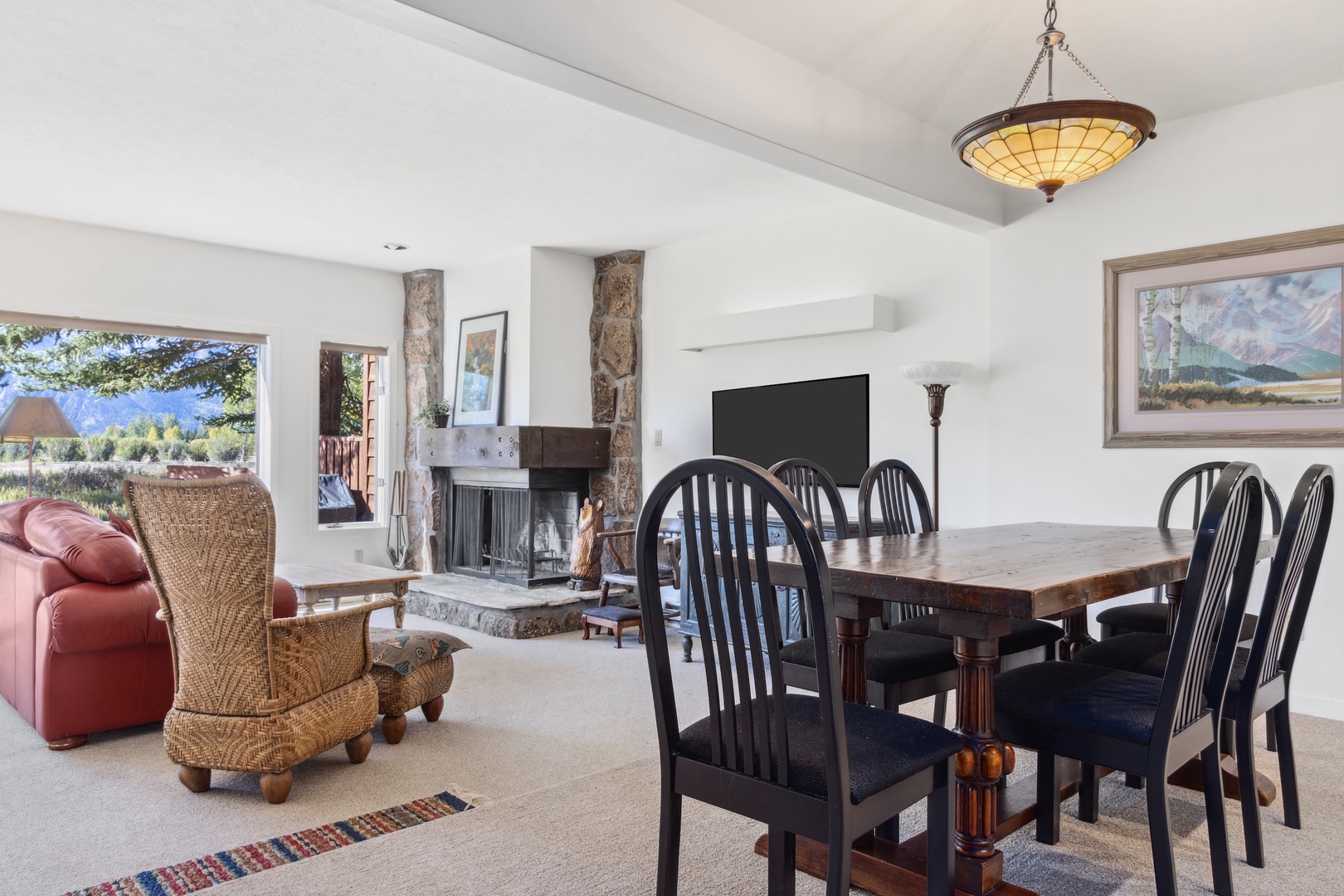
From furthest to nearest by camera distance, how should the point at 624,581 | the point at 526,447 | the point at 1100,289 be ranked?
the point at 526,447 → the point at 624,581 → the point at 1100,289

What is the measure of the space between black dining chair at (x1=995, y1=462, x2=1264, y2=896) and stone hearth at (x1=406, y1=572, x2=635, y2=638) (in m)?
3.56

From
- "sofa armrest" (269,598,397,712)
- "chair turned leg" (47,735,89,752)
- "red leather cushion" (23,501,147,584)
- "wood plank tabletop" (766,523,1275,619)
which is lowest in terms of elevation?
"chair turned leg" (47,735,89,752)

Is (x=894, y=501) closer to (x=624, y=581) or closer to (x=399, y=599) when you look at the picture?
(x=624, y=581)

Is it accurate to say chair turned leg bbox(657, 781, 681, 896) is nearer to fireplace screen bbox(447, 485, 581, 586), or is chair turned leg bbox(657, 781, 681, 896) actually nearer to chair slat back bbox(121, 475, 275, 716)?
chair slat back bbox(121, 475, 275, 716)

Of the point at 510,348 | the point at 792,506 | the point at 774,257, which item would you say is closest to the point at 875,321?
the point at 774,257

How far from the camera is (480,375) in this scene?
255 inches

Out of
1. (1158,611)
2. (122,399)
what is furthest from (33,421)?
(1158,611)

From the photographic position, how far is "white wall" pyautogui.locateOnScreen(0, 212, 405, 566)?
5574 mm

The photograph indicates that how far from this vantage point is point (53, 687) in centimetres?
312

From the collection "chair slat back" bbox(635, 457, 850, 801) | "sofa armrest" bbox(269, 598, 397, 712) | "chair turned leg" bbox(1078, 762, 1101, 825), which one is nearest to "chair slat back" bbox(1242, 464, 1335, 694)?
"chair turned leg" bbox(1078, 762, 1101, 825)

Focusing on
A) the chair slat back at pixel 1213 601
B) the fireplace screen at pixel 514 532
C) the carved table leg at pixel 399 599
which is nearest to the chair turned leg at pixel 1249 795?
the chair slat back at pixel 1213 601

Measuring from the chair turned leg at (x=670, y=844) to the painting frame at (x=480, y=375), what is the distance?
474cm

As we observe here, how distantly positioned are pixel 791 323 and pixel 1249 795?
3.36 m

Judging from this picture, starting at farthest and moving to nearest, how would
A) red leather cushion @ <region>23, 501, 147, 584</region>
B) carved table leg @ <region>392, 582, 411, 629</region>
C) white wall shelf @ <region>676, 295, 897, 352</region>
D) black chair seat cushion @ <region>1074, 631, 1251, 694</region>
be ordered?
1. white wall shelf @ <region>676, 295, 897, 352</region>
2. carved table leg @ <region>392, 582, 411, 629</region>
3. red leather cushion @ <region>23, 501, 147, 584</region>
4. black chair seat cushion @ <region>1074, 631, 1251, 694</region>
